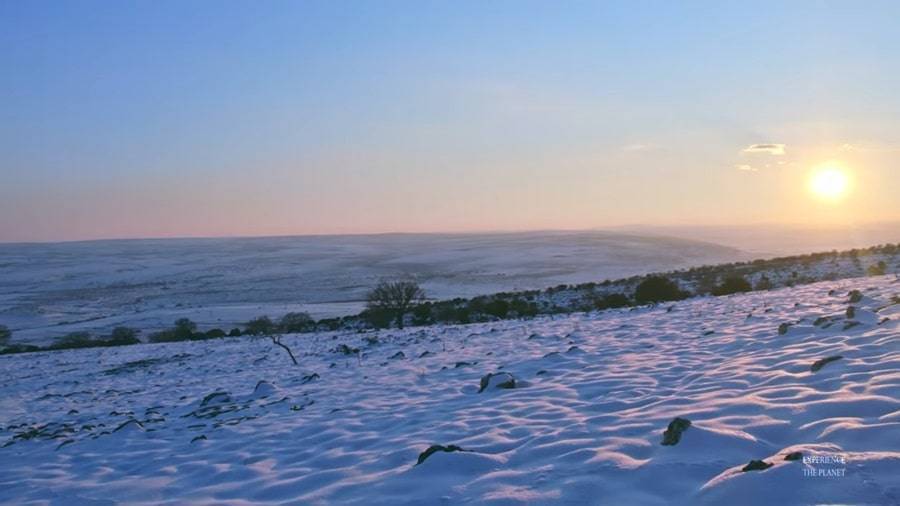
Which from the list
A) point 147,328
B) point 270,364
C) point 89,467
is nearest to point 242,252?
point 147,328

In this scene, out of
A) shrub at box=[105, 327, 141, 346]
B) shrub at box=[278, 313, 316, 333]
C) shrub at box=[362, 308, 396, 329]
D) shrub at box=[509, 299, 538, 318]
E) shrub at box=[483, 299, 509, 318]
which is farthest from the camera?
shrub at box=[105, 327, 141, 346]

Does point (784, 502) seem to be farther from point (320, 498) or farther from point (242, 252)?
point (242, 252)

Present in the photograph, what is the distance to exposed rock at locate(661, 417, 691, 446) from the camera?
4.79m

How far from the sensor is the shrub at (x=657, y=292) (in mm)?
24658

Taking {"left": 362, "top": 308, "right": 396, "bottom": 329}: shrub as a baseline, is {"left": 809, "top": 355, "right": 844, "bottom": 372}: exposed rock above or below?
above

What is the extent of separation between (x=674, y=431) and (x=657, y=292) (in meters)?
21.4

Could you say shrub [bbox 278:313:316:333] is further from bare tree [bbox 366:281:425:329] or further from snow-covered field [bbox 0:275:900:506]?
snow-covered field [bbox 0:275:900:506]

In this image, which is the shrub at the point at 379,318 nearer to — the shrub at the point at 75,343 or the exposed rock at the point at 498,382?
the shrub at the point at 75,343

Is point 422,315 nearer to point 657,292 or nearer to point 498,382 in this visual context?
point 657,292

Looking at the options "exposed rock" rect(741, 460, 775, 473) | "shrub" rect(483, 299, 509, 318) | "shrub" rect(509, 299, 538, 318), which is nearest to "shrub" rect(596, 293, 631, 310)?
"shrub" rect(509, 299, 538, 318)

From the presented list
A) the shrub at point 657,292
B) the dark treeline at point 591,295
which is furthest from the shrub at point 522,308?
the shrub at point 657,292

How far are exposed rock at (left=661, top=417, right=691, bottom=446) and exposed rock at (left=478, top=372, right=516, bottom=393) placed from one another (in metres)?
3.44

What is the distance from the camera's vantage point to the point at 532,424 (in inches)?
243

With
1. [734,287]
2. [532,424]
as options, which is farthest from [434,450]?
[734,287]
